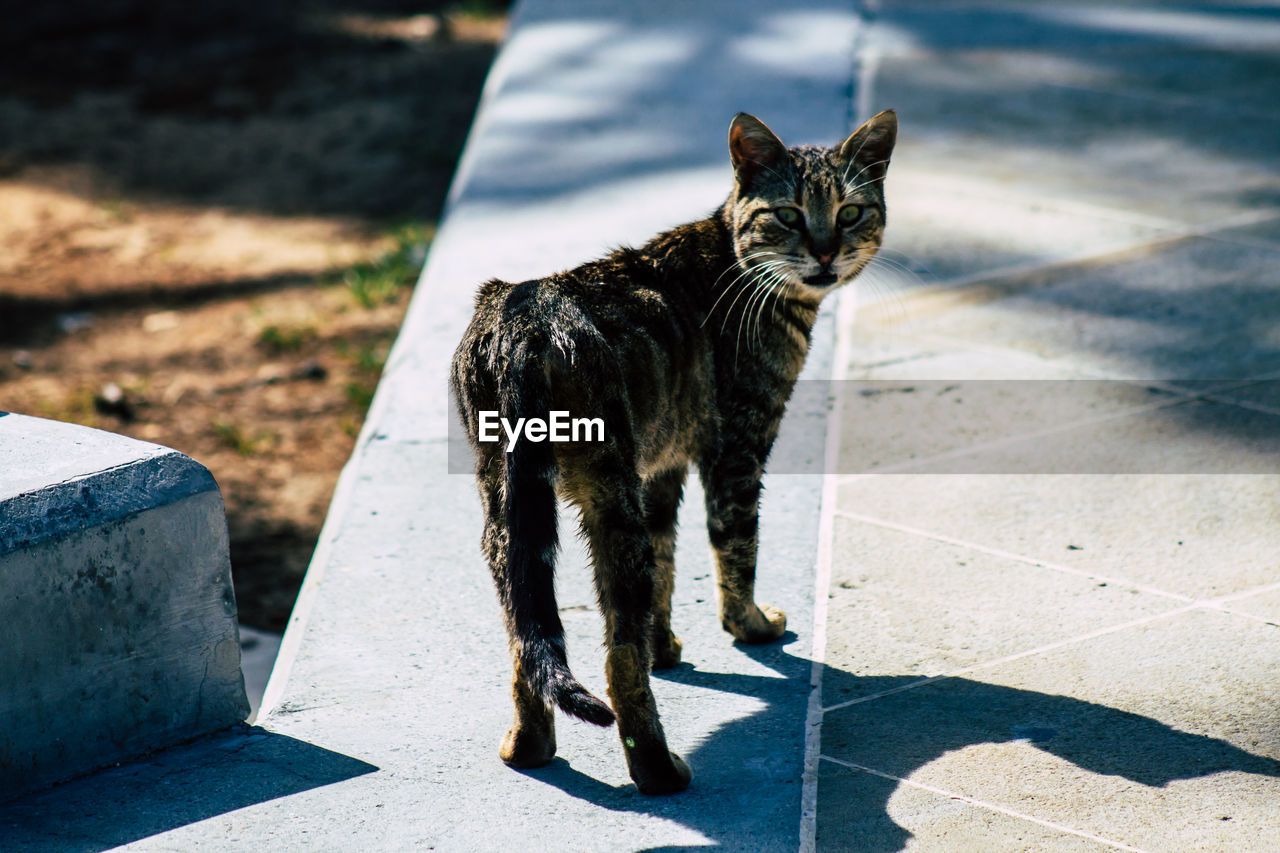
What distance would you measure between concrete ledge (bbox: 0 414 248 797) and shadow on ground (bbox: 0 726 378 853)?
0.06 m

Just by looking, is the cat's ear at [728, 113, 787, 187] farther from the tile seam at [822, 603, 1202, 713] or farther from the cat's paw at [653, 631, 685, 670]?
the tile seam at [822, 603, 1202, 713]

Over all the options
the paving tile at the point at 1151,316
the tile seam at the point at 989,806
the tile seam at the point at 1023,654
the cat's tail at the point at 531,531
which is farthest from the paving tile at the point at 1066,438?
the cat's tail at the point at 531,531

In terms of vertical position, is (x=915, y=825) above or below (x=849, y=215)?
below

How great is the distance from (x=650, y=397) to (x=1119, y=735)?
1.36 metres

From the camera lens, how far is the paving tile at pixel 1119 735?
2.68 meters

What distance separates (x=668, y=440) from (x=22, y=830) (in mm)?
1634

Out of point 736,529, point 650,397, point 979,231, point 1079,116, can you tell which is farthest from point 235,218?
point 650,397

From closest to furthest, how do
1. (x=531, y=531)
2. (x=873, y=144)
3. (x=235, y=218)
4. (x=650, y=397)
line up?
(x=531, y=531) < (x=650, y=397) < (x=873, y=144) < (x=235, y=218)

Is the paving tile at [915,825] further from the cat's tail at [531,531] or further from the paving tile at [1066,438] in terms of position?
the paving tile at [1066,438]

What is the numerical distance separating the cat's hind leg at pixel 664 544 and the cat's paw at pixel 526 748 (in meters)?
0.46

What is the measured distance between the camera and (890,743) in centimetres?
296

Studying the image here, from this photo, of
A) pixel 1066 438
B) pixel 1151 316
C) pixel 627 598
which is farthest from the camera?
pixel 1151 316

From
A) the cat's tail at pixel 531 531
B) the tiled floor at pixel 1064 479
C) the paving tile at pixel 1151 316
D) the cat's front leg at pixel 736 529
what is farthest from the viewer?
the paving tile at pixel 1151 316

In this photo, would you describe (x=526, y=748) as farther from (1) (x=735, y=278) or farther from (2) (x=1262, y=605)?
(2) (x=1262, y=605)
